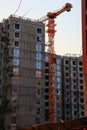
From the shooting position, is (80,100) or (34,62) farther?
(80,100)

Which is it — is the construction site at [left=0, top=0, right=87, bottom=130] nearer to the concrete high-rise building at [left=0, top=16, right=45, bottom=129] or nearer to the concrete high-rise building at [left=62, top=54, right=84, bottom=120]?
the concrete high-rise building at [left=0, top=16, right=45, bottom=129]

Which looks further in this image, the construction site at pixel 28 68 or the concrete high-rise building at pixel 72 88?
the concrete high-rise building at pixel 72 88

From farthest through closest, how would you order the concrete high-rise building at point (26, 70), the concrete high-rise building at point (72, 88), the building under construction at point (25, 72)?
1. the concrete high-rise building at point (72, 88)
2. the concrete high-rise building at point (26, 70)
3. the building under construction at point (25, 72)

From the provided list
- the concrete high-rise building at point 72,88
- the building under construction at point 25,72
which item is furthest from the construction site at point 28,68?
the concrete high-rise building at point 72,88

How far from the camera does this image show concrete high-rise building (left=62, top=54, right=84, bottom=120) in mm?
149500

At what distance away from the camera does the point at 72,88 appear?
154000mm

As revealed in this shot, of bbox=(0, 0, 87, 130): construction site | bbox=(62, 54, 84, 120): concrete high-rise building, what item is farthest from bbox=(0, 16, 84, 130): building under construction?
bbox=(62, 54, 84, 120): concrete high-rise building

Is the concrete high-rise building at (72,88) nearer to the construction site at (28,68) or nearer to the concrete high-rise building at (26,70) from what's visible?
the construction site at (28,68)

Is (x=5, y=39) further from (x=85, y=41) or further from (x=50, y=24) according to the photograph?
(x=50, y=24)

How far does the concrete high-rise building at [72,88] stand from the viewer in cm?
14950

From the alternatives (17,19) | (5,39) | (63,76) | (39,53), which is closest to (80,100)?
(63,76)

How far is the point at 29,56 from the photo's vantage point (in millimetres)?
116375

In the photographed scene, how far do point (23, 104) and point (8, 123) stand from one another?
7659 mm

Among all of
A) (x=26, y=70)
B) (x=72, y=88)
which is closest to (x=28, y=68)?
(x=26, y=70)
